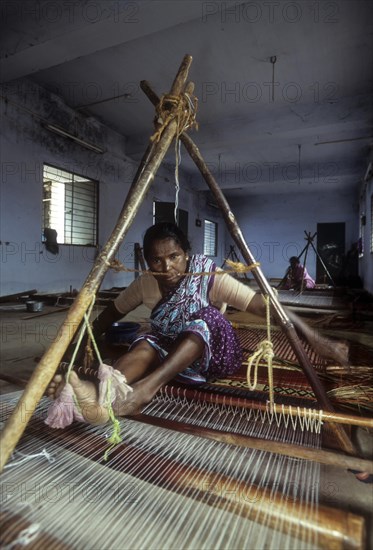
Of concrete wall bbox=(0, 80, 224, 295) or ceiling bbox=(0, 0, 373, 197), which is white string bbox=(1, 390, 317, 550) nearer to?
ceiling bbox=(0, 0, 373, 197)

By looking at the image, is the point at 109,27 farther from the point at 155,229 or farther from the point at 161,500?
the point at 161,500

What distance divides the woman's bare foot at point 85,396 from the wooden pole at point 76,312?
20 centimetres

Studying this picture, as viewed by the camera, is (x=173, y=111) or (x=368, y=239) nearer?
(x=173, y=111)

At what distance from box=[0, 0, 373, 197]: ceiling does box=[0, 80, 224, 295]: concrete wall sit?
0.42m

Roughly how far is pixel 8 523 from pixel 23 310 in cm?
480

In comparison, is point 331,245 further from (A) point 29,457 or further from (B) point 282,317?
(A) point 29,457

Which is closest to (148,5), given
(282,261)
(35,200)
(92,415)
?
(35,200)

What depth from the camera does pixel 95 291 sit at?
1.08 metres

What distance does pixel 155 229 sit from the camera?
1767 millimetres

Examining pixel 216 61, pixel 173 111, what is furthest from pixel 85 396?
pixel 216 61

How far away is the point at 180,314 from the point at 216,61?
16.4ft

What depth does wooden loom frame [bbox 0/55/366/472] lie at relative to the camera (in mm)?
895

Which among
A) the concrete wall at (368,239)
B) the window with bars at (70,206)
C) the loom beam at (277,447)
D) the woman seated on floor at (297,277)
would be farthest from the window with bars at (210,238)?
the loom beam at (277,447)

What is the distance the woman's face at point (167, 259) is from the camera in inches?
67.1
